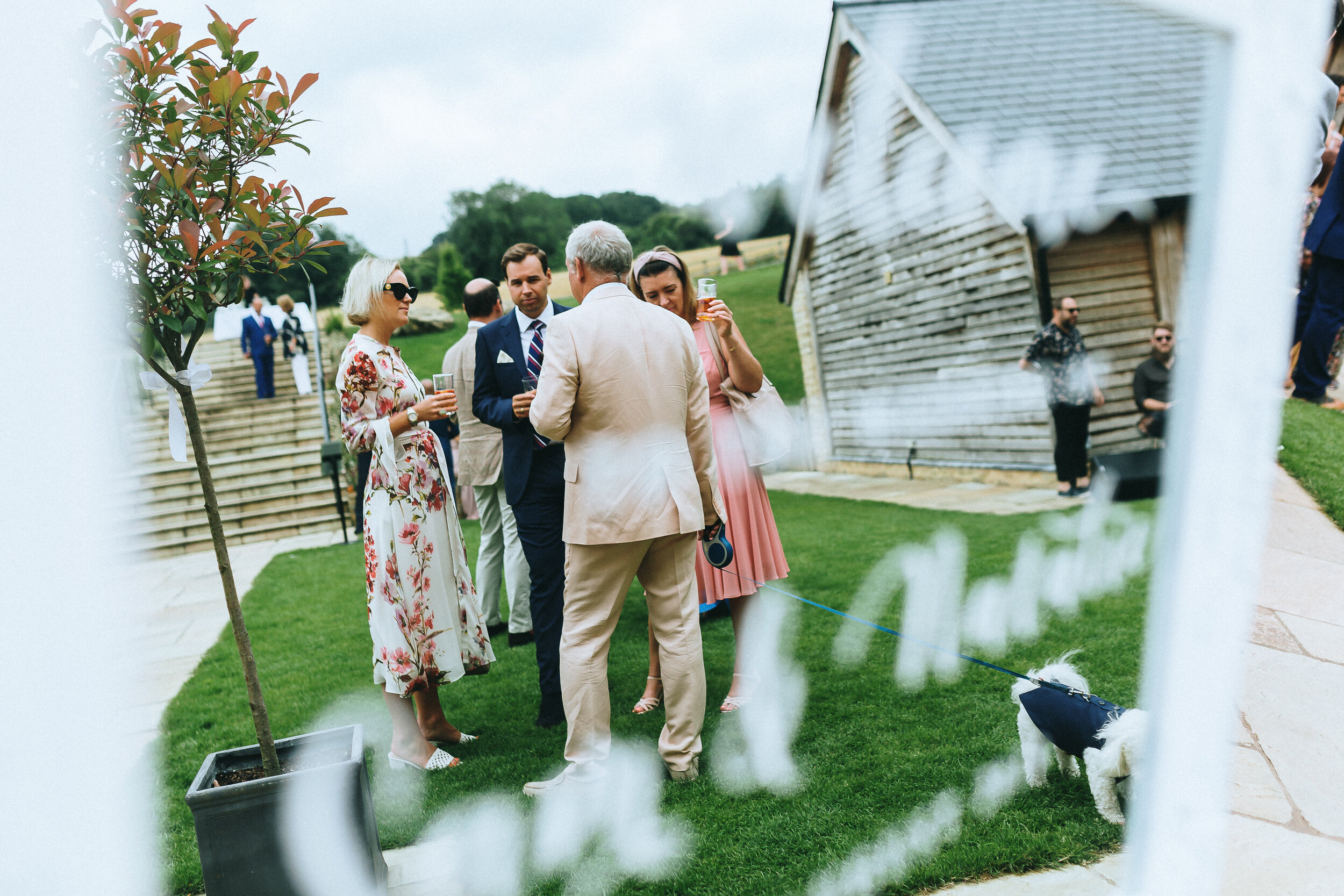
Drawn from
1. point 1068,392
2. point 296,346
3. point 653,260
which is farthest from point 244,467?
point 1068,392

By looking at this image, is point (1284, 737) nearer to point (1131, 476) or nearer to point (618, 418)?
point (618, 418)

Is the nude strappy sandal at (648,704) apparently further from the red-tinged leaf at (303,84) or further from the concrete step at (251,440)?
the concrete step at (251,440)

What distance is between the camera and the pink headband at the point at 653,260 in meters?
2.37

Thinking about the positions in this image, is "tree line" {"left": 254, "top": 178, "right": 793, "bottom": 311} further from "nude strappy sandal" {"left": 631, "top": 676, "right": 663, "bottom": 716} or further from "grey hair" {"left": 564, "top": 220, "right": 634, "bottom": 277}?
"nude strappy sandal" {"left": 631, "top": 676, "right": 663, "bottom": 716}

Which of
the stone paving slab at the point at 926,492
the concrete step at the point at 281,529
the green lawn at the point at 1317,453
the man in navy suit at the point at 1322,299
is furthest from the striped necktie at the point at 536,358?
the concrete step at the point at 281,529

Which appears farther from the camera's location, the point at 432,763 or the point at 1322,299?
the point at 1322,299

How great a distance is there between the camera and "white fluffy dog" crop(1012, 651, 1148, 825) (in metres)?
1.53

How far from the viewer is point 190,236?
4.59 ft

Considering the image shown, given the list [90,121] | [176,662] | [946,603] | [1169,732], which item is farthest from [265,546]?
[1169,732]

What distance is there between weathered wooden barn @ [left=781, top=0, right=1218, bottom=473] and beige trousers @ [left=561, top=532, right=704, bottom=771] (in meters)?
1.18

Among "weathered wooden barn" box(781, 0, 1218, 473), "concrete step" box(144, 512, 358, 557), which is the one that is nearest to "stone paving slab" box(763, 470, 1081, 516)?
"weathered wooden barn" box(781, 0, 1218, 473)

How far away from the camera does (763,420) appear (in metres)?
2.36

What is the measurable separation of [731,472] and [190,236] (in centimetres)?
157

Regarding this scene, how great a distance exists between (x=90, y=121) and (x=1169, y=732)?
1600 millimetres
